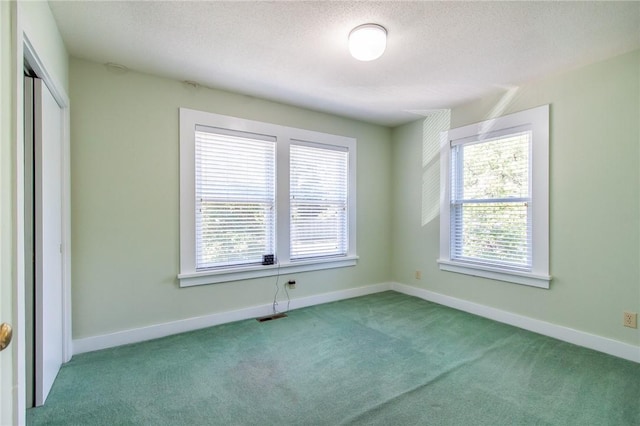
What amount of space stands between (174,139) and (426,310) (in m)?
3.36

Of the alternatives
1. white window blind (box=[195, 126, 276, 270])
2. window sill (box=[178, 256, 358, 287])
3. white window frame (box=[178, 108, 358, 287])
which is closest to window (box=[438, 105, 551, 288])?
white window frame (box=[178, 108, 358, 287])

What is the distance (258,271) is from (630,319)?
11.1 ft

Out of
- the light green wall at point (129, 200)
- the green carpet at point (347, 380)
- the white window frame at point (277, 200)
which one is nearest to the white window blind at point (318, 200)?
the white window frame at point (277, 200)

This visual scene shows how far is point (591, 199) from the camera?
2.76 m

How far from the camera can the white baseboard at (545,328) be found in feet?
8.48

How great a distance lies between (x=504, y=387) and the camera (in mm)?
2158

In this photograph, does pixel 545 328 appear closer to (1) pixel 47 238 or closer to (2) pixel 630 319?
(2) pixel 630 319

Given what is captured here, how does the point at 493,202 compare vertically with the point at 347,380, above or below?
above

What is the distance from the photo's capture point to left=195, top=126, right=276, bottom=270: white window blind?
3.25 m

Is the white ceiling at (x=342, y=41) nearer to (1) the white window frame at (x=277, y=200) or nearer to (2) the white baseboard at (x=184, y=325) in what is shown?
(1) the white window frame at (x=277, y=200)

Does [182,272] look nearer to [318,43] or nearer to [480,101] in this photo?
[318,43]

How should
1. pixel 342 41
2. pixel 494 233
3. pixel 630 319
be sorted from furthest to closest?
1. pixel 494 233
2. pixel 630 319
3. pixel 342 41

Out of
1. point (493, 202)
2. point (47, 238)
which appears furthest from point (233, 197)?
point (493, 202)

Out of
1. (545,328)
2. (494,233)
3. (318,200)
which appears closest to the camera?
(545,328)
